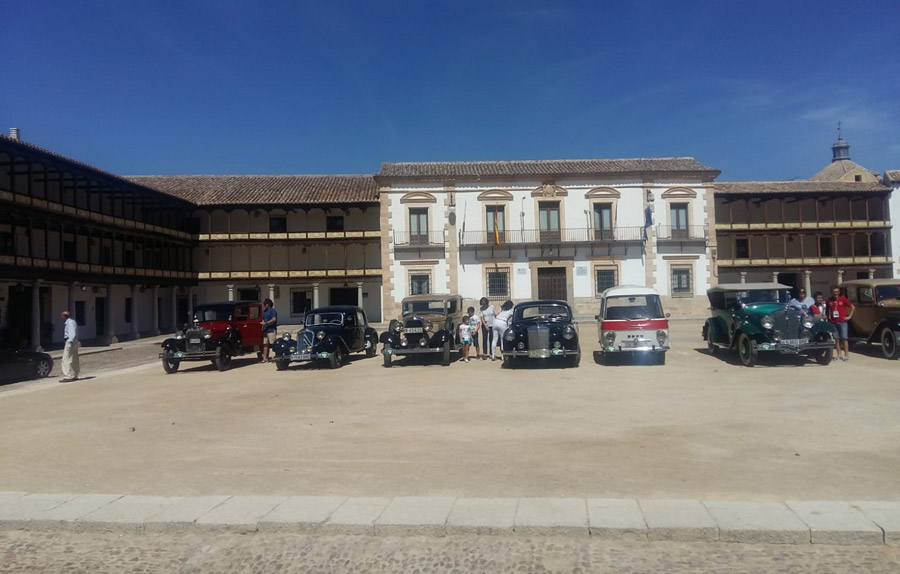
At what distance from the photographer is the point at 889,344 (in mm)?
13156

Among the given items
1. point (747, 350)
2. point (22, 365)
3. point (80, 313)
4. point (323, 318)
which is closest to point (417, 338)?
point (323, 318)

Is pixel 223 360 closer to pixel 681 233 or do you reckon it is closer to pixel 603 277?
pixel 603 277

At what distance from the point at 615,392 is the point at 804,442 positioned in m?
Result: 3.79

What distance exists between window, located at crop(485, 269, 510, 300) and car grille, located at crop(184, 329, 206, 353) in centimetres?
1985

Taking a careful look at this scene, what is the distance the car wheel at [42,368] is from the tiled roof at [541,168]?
20783 mm

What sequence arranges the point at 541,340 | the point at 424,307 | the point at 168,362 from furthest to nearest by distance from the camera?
the point at 424,307 < the point at 168,362 < the point at 541,340

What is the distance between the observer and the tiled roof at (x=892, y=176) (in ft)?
126

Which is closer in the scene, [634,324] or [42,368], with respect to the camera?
[634,324]

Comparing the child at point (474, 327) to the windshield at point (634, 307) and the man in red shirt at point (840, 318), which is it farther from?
the man in red shirt at point (840, 318)

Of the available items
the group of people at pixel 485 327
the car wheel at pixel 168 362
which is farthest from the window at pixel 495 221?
the car wheel at pixel 168 362

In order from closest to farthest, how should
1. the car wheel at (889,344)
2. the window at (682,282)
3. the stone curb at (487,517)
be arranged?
the stone curb at (487,517)
the car wheel at (889,344)
the window at (682,282)

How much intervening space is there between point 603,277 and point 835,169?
1486 inches

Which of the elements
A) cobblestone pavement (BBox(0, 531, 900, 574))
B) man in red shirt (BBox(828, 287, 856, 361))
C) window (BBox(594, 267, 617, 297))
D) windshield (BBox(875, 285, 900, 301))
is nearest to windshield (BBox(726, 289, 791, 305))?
man in red shirt (BBox(828, 287, 856, 361))

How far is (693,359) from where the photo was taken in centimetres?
1445
